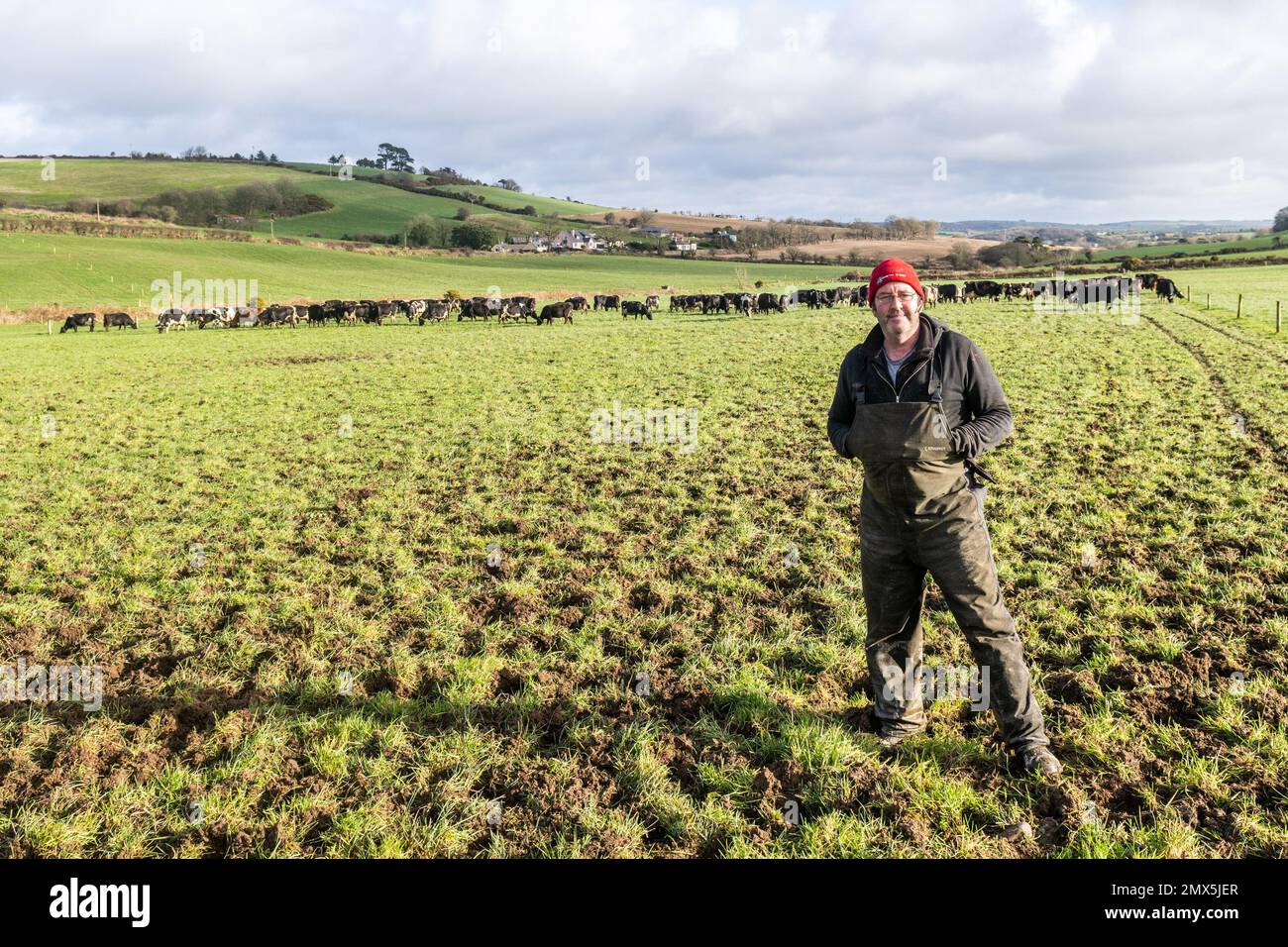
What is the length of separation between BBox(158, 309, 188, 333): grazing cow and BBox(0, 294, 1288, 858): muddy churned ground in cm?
3168

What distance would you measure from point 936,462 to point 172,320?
47414 millimetres

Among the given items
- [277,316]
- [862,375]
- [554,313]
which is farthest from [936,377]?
[277,316]

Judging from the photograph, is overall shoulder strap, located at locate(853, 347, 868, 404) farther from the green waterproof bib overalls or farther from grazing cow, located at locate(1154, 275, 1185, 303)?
grazing cow, located at locate(1154, 275, 1185, 303)

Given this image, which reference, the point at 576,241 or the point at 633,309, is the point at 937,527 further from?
the point at 576,241

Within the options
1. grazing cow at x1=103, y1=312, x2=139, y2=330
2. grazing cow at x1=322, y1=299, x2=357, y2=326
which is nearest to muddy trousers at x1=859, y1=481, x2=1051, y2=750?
grazing cow at x1=322, y1=299, x2=357, y2=326

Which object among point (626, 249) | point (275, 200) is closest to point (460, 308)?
point (626, 249)

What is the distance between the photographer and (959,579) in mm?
4039

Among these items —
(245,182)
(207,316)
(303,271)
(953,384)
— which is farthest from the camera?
(245,182)

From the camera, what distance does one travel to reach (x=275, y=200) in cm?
10675

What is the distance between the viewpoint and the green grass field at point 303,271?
5378cm

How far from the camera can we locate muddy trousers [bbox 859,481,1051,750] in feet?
13.3

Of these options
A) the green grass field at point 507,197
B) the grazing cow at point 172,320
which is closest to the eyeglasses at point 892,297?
the grazing cow at point 172,320
